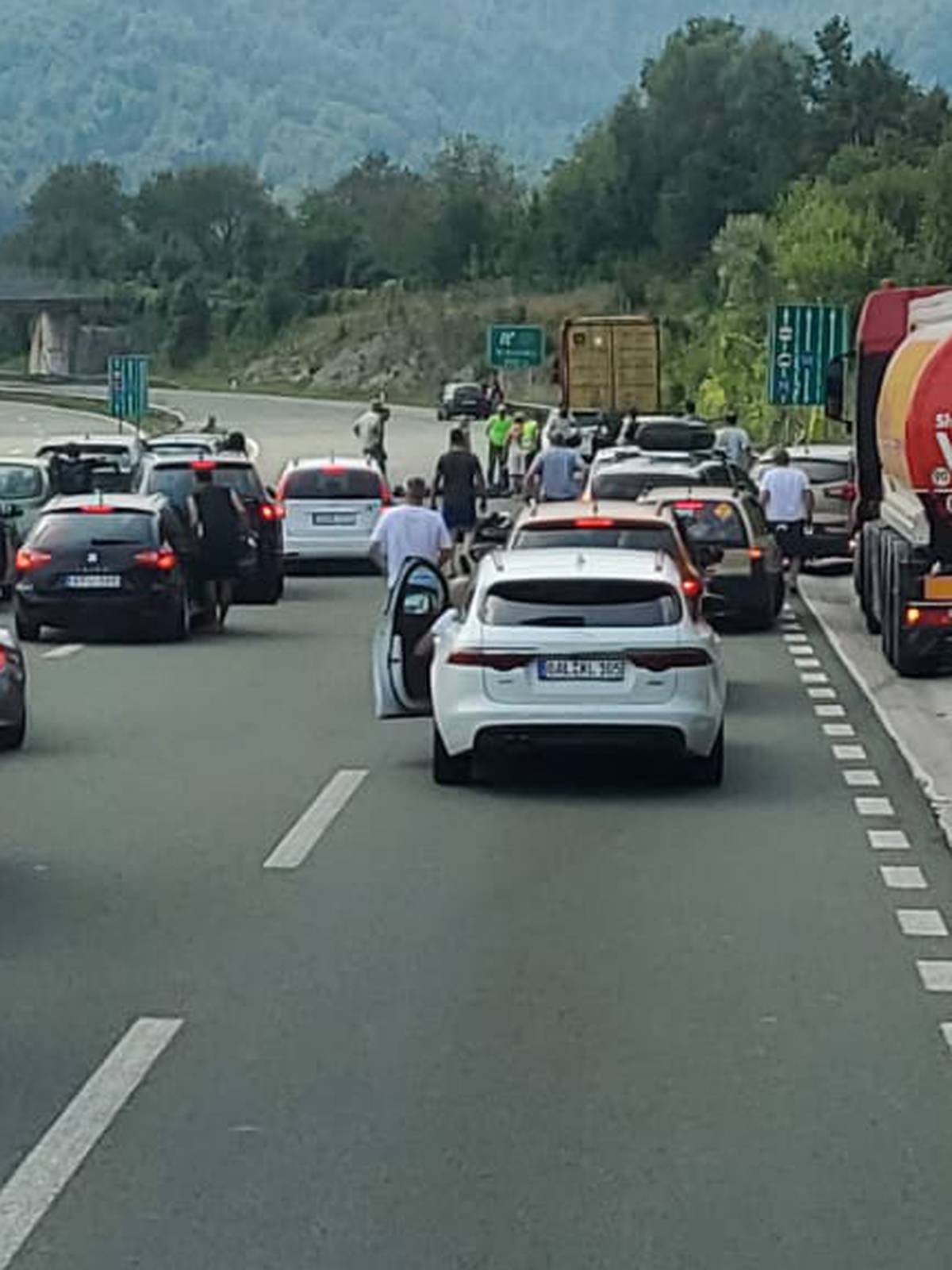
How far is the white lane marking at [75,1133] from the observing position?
23.9 ft

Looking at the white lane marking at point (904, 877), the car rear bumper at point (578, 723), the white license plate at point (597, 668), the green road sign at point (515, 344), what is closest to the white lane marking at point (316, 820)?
the car rear bumper at point (578, 723)

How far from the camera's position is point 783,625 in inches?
1180

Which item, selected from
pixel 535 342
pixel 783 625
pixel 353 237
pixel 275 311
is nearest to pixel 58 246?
pixel 353 237

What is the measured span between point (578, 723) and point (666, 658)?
0.64m

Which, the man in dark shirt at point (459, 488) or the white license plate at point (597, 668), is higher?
the white license plate at point (597, 668)

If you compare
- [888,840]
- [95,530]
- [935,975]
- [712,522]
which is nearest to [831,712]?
[888,840]

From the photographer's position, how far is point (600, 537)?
21125 millimetres

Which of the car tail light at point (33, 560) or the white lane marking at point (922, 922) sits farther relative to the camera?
the car tail light at point (33, 560)

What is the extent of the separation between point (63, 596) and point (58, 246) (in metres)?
164

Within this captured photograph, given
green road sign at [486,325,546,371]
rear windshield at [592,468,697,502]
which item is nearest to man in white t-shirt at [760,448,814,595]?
rear windshield at [592,468,697,502]

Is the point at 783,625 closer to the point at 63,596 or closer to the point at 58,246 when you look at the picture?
the point at 63,596

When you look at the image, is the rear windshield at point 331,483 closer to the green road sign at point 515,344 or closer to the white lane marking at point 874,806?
the white lane marking at point 874,806

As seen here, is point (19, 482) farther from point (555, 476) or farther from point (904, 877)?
point (904, 877)

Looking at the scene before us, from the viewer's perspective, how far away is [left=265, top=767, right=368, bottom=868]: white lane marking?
13.9 m
